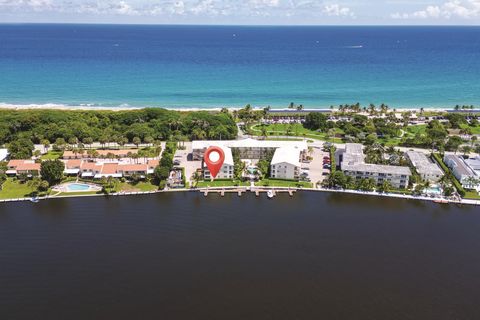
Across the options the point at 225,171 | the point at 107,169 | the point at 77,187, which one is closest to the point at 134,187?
the point at 107,169

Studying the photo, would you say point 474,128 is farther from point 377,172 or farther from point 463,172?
point 377,172

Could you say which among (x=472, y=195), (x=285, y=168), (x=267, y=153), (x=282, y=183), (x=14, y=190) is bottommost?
(x=472, y=195)

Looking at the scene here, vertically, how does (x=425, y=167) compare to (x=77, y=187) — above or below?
above

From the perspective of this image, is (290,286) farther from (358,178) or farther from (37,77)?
(37,77)

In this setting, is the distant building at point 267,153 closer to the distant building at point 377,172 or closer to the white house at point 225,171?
the white house at point 225,171

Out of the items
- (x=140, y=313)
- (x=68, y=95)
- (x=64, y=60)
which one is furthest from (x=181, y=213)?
(x=64, y=60)

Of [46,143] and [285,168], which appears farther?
[46,143]

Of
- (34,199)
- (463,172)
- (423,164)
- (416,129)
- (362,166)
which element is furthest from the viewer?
(416,129)

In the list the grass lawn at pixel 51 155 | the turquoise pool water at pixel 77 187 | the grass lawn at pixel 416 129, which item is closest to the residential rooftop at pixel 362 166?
the grass lawn at pixel 416 129
